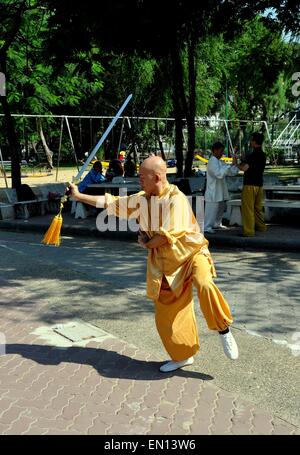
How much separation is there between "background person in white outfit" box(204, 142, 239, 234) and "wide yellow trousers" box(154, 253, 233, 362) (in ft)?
19.0

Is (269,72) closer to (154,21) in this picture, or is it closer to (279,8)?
(279,8)

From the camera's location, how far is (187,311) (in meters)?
4.59

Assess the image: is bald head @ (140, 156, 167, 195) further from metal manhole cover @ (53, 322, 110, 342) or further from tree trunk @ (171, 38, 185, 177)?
tree trunk @ (171, 38, 185, 177)

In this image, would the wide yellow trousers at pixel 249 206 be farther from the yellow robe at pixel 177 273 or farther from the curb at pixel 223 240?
the yellow robe at pixel 177 273

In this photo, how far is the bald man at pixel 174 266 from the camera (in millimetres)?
4391

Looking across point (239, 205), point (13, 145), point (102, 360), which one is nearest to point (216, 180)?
point (239, 205)

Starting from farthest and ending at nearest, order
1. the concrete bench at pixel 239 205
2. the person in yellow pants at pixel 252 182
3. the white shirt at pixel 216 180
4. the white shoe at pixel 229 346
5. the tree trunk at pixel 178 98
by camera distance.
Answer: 1. the tree trunk at pixel 178 98
2. the concrete bench at pixel 239 205
3. the white shirt at pixel 216 180
4. the person in yellow pants at pixel 252 182
5. the white shoe at pixel 229 346

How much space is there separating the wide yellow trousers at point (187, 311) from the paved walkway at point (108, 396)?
0.24 metres

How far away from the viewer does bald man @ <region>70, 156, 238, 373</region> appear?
439 cm

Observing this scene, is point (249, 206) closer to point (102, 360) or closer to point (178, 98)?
point (102, 360)

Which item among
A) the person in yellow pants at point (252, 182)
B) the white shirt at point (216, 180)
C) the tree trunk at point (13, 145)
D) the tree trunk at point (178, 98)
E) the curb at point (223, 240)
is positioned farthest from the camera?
the tree trunk at point (13, 145)

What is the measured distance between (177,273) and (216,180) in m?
6.47

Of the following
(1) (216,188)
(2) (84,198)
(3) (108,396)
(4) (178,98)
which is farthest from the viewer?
(4) (178,98)

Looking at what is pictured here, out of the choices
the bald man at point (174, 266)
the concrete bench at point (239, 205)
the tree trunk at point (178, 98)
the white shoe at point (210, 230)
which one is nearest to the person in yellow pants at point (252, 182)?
the white shoe at point (210, 230)
